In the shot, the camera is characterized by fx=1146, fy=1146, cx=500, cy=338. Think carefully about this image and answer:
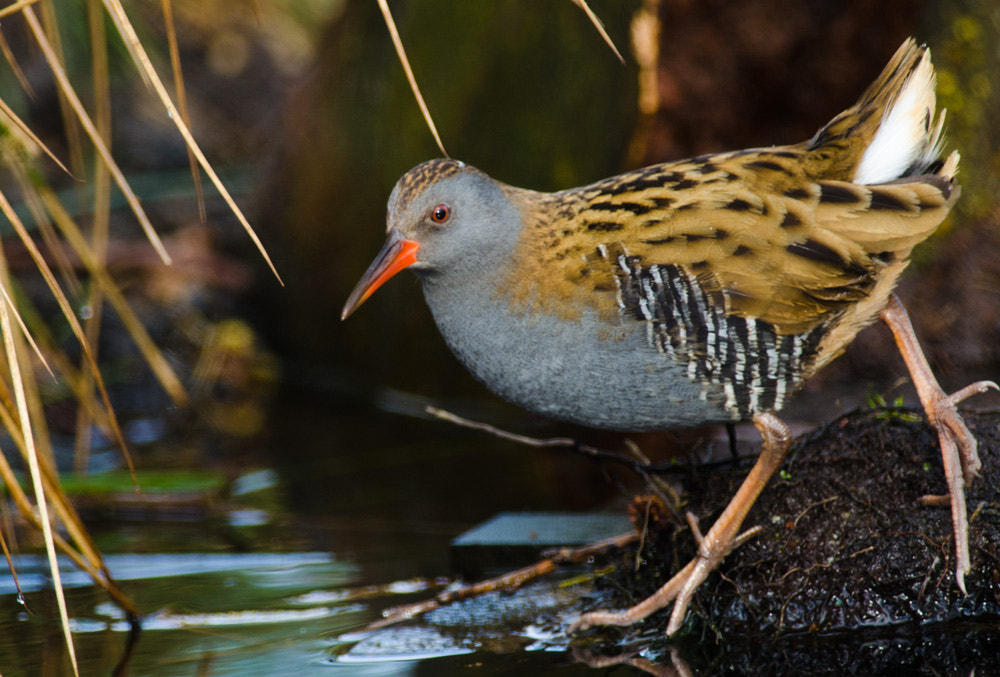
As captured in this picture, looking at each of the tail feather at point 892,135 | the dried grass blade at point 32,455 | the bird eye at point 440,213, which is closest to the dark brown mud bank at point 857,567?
the tail feather at point 892,135

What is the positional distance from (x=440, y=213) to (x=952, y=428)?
4.81ft

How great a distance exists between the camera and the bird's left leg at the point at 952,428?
9.32 feet

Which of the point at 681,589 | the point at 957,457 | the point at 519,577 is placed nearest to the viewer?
the point at 957,457

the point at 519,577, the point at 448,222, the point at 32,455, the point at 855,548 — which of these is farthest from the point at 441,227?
the point at 855,548

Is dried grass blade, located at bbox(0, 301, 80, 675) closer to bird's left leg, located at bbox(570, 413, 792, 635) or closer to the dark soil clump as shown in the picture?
bird's left leg, located at bbox(570, 413, 792, 635)

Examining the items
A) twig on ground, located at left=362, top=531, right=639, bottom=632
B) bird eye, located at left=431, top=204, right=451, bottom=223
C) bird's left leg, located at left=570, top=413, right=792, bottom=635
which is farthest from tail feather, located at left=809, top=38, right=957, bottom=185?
twig on ground, located at left=362, top=531, right=639, bottom=632

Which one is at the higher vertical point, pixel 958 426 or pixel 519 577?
pixel 958 426

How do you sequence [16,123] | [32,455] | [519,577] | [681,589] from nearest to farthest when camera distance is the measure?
[32,455] < [16,123] < [681,589] < [519,577]

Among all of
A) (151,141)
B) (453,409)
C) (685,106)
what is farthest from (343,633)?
(151,141)

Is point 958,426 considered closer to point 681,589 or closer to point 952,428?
point 952,428

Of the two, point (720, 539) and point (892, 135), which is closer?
point (720, 539)

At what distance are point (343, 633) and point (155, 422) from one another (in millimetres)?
2824

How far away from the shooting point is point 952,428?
3.00 m

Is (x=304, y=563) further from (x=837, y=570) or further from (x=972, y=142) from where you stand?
(x=972, y=142)
